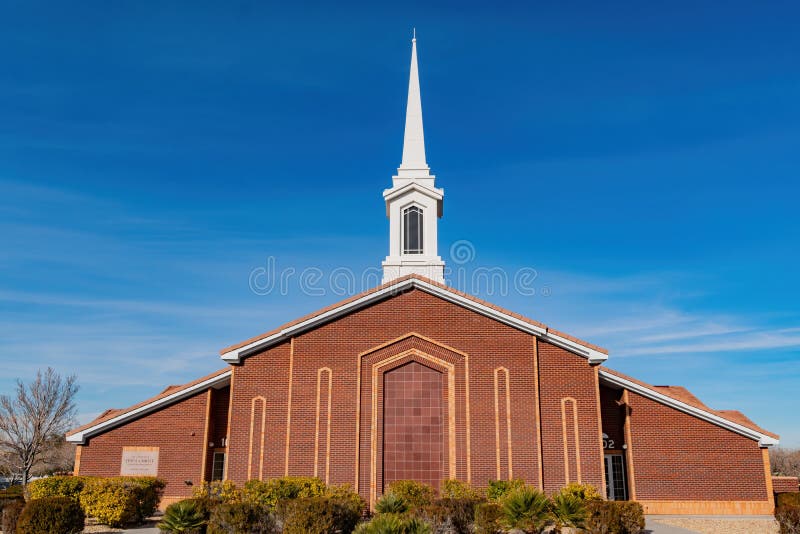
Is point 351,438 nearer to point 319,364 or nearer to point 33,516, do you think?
point 319,364

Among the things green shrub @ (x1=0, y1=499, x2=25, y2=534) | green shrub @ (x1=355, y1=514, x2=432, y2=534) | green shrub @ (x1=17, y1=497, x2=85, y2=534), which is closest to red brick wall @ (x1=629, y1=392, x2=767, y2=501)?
green shrub @ (x1=355, y1=514, x2=432, y2=534)

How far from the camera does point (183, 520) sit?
15.6 meters

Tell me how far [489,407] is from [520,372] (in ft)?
5.68

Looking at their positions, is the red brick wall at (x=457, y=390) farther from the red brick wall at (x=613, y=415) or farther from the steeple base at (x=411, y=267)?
the steeple base at (x=411, y=267)

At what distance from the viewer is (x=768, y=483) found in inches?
910

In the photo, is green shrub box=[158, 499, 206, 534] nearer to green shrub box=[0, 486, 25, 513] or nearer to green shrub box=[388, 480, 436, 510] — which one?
green shrub box=[0, 486, 25, 513]

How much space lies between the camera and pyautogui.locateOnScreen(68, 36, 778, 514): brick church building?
22.3 metres

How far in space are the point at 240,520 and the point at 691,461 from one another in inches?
665

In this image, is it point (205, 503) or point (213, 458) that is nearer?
point (205, 503)

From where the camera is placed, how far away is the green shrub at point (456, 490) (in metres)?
20.9

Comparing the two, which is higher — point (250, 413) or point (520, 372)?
point (520, 372)

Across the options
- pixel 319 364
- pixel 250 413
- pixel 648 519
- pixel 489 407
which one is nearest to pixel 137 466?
pixel 250 413

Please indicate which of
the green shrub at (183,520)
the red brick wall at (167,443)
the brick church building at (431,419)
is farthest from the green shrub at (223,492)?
the red brick wall at (167,443)

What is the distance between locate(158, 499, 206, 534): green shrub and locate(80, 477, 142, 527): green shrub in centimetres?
423
